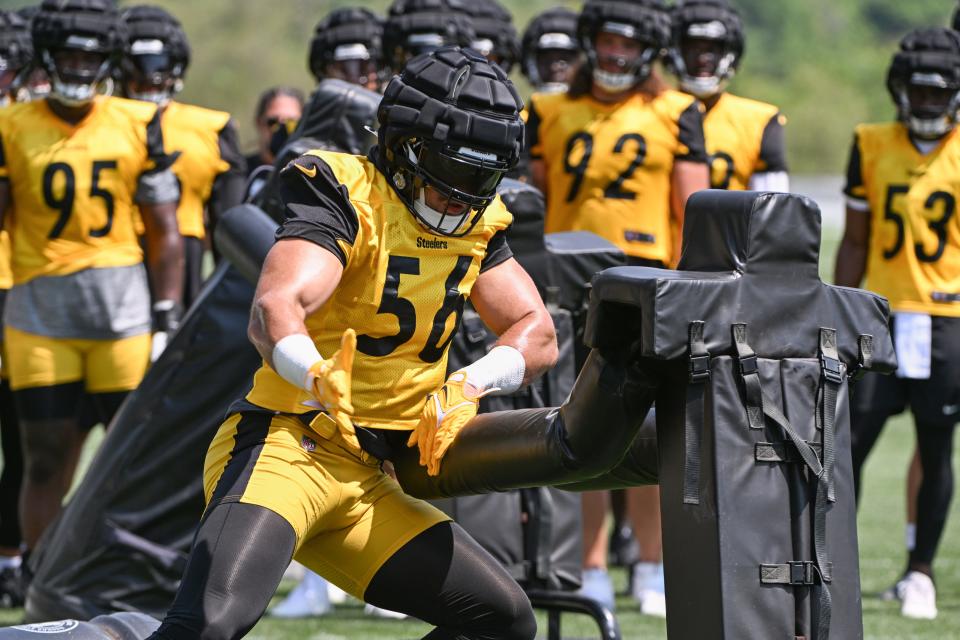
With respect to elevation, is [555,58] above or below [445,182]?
below

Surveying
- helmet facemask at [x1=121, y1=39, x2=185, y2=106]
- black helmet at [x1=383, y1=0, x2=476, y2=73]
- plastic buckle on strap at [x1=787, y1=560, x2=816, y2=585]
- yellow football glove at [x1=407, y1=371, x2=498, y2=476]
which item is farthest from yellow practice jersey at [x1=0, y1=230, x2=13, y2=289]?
plastic buckle on strap at [x1=787, y1=560, x2=816, y2=585]

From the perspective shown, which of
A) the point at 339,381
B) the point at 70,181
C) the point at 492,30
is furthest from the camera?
the point at 492,30

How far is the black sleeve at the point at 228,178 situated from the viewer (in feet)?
25.0

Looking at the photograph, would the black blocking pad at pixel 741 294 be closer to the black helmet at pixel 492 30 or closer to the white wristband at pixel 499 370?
the white wristband at pixel 499 370

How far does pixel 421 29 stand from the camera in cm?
710

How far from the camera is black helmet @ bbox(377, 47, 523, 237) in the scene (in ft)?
11.3

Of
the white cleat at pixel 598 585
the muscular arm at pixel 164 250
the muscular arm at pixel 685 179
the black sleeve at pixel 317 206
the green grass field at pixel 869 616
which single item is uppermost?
the black sleeve at pixel 317 206

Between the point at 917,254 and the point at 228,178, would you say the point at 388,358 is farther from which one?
the point at 228,178

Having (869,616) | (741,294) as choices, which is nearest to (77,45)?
(869,616)

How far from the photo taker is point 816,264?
304 cm

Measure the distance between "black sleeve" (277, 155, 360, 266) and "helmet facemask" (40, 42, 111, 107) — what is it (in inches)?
120

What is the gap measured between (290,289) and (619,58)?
3503mm

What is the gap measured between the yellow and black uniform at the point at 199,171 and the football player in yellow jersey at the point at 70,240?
1.05 metres

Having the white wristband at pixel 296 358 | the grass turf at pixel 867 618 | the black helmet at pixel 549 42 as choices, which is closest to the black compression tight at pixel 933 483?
the grass turf at pixel 867 618
